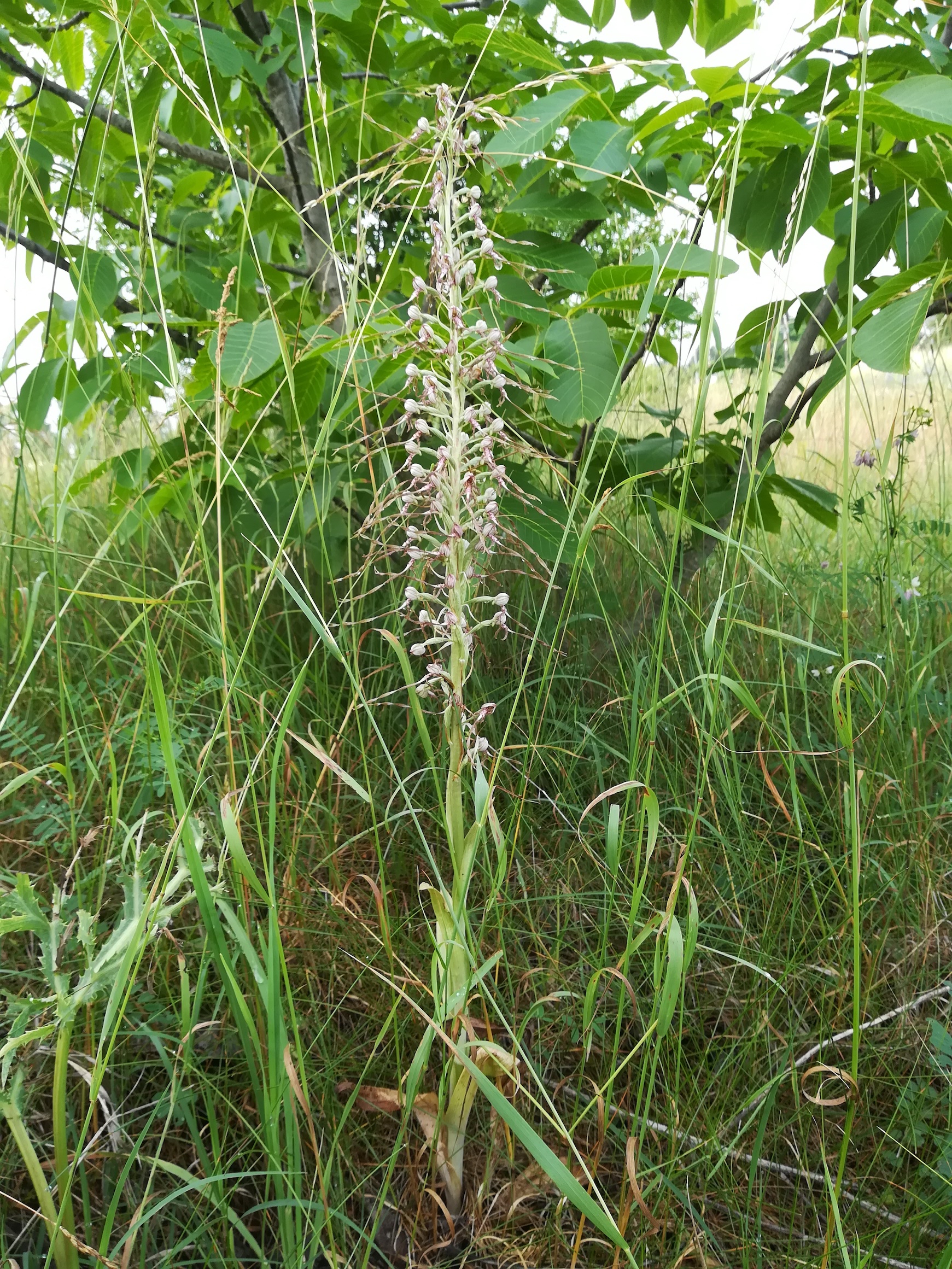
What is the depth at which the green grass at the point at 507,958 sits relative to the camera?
3.51 ft

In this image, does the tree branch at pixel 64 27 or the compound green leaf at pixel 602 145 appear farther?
the tree branch at pixel 64 27

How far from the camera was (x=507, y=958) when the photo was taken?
1420 millimetres

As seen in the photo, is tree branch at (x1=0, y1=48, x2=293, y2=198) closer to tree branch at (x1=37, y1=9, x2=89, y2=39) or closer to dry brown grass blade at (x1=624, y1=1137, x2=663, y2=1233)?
tree branch at (x1=37, y1=9, x2=89, y2=39)

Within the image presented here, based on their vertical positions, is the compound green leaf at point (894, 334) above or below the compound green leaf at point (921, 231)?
below

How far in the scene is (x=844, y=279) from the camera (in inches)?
73.2

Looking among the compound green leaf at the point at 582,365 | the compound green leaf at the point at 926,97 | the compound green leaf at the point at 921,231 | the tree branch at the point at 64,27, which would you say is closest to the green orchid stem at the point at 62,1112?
the compound green leaf at the point at 582,365

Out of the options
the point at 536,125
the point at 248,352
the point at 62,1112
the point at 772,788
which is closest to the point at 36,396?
the point at 248,352

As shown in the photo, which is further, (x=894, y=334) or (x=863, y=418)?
(x=863, y=418)

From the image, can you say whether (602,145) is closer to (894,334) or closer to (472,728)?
(894,334)

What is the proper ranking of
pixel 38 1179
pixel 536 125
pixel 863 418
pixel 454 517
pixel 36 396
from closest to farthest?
pixel 38 1179, pixel 454 517, pixel 536 125, pixel 36 396, pixel 863 418

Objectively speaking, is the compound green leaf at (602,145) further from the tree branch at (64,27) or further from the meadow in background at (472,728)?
the tree branch at (64,27)

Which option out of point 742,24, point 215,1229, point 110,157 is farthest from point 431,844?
point 110,157

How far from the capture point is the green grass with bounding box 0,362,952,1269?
1068 mm

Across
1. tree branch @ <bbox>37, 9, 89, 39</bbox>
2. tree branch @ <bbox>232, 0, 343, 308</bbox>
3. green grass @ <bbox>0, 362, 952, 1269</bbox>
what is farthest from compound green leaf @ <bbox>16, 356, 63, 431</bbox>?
tree branch @ <bbox>37, 9, 89, 39</bbox>
